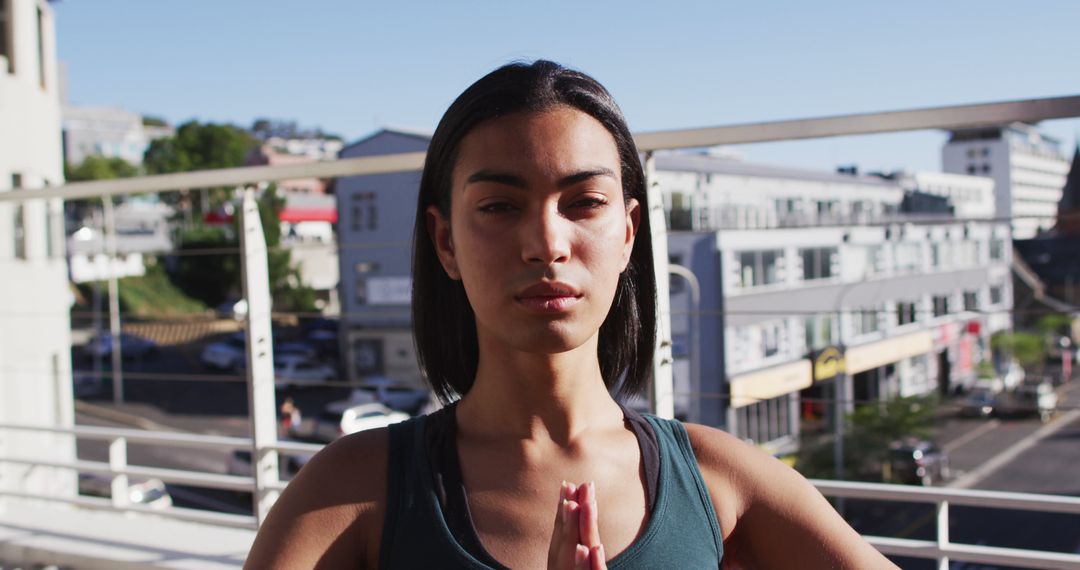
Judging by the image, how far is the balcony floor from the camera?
225 cm

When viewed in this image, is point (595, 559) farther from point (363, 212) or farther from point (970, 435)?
point (970, 435)

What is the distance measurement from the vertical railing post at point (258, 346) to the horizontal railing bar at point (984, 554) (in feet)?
4.27

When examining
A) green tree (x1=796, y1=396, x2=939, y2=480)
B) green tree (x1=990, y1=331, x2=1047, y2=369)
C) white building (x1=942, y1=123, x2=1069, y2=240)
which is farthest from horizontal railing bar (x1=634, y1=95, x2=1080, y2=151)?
white building (x1=942, y1=123, x2=1069, y2=240)

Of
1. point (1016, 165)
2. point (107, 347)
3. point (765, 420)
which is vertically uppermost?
point (1016, 165)

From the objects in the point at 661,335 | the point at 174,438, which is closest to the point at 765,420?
the point at 174,438

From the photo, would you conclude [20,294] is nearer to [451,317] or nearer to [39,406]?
[39,406]

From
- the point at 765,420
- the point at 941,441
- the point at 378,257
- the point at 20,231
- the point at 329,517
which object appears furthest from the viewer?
the point at 941,441

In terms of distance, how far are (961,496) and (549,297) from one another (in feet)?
3.83

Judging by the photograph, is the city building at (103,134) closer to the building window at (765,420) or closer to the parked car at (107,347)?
the parked car at (107,347)

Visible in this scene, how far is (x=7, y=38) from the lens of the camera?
9953mm

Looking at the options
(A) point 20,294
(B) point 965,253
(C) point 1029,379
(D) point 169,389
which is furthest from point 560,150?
(C) point 1029,379

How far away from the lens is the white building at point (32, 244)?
8.95 meters

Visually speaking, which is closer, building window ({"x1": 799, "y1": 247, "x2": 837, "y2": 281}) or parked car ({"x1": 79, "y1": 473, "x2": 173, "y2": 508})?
parked car ({"x1": 79, "y1": 473, "x2": 173, "y2": 508})

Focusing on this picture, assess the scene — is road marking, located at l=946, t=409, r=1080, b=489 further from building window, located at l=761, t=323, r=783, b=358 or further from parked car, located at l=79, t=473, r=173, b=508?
parked car, located at l=79, t=473, r=173, b=508
